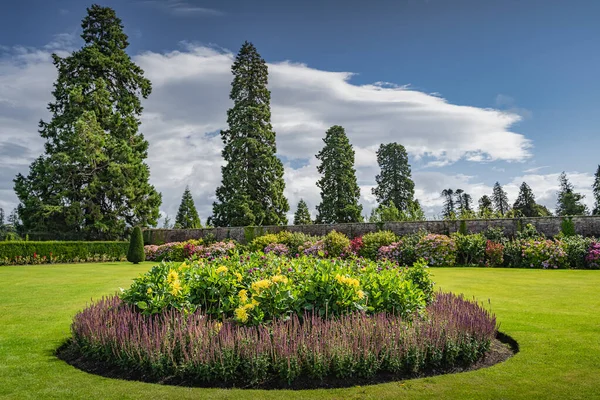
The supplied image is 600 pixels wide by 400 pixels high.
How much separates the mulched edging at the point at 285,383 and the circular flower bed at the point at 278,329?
2 cm

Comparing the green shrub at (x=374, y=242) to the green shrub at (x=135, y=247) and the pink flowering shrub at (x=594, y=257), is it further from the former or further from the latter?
the green shrub at (x=135, y=247)

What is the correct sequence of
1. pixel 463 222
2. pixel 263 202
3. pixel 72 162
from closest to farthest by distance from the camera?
pixel 463 222, pixel 72 162, pixel 263 202

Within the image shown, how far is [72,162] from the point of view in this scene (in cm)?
2669

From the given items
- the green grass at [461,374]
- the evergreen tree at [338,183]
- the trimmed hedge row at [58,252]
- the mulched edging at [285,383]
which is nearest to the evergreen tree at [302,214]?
the evergreen tree at [338,183]

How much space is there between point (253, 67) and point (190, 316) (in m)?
29.1

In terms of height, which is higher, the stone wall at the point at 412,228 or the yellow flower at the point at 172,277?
the stone wall at the point at 412,228

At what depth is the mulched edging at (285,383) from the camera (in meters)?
3.96

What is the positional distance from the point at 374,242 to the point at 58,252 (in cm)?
1602

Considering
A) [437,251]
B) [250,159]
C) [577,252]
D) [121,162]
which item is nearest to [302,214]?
[250,159]

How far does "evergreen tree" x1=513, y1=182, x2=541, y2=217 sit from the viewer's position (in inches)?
1796

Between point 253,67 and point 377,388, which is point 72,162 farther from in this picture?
point 377,388

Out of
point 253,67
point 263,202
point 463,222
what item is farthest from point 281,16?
point 253,67

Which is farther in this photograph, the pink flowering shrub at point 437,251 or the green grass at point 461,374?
the pink flowering shrub at point 437,251

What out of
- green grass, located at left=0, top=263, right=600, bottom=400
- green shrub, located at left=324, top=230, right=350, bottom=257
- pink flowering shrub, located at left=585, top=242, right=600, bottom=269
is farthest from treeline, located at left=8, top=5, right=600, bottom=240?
green grass, located at left=0, top=263, right=600, bottom=400
